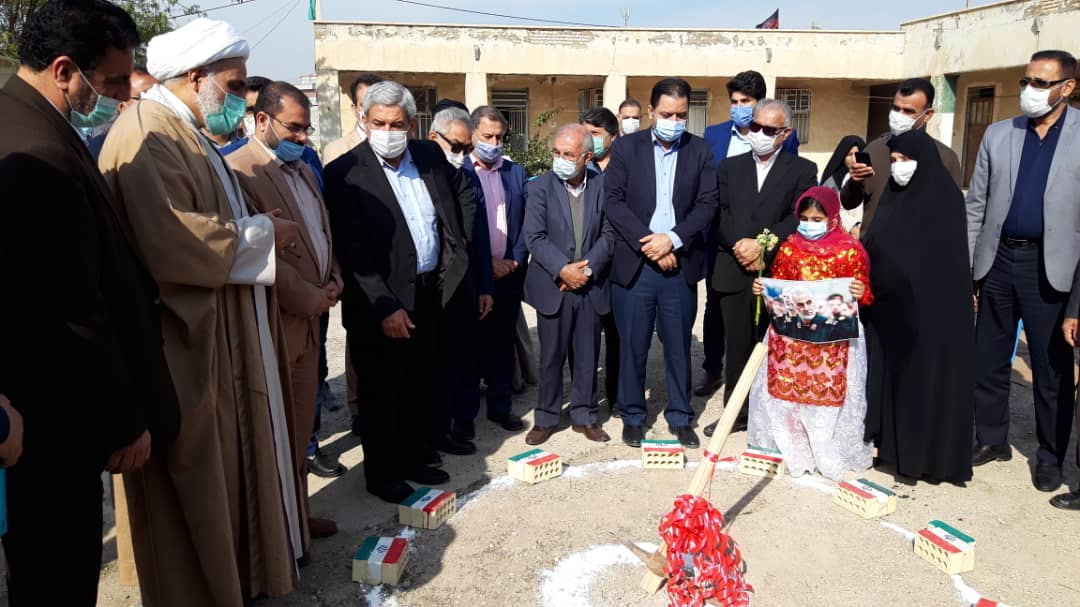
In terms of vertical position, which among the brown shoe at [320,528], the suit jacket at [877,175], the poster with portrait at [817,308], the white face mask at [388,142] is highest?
the white face mask at [388,142]

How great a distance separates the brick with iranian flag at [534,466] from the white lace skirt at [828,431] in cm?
139

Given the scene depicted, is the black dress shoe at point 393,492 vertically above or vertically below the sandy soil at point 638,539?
above

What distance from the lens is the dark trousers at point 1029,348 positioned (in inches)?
170

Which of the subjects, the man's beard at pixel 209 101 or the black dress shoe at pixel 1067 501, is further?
the black dress shoe at pixel 1067 501

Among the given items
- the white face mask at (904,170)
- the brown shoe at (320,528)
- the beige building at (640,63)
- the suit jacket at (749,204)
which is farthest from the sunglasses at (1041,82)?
the beige building at (640,63)

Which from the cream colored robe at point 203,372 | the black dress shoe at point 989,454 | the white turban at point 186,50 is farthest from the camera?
the black dress shoe at point 989,454

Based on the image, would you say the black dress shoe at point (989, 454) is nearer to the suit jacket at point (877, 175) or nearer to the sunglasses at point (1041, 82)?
the suit jacket at point (877, 175)

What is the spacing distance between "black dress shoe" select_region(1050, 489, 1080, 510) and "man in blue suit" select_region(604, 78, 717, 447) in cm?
200

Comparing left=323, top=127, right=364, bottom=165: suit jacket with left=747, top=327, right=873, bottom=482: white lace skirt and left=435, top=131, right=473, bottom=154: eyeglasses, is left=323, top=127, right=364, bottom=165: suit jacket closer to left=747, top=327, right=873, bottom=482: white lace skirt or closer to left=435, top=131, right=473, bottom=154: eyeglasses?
left=435, top=131, right=473, bottom=154: eyeglasses

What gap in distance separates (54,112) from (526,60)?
1803cm

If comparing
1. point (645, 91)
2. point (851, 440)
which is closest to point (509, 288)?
point (851, 440)

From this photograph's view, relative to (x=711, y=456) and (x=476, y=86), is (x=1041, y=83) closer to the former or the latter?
(x=711, y=456)

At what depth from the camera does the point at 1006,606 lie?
307 centimetres

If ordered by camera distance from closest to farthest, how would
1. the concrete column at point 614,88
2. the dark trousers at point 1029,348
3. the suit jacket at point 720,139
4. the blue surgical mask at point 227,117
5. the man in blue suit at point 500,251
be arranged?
the blue surgical mask at point 227,117 → the dark trousers at point 1029,348 → the man in blue suit at point 500,251 → the suit jacket at point 720,139 → the concrete column at point 614,88
